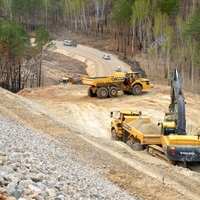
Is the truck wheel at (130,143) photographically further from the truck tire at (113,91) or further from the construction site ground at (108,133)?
the truck tire at (113,91)

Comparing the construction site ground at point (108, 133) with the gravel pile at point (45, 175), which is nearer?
the gravel pile at point (45, 175)

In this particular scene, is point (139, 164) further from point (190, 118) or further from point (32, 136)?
point (190, 118)

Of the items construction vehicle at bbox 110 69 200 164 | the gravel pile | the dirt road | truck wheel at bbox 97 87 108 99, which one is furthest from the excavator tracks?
the dirt road

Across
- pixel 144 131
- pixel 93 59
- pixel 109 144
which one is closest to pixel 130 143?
pixel 144 131

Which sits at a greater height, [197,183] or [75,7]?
[75,7]

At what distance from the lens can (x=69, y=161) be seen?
1248 cm

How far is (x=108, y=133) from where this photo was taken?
2375 centimetres

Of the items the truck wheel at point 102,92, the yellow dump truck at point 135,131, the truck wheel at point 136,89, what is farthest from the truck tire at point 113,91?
the yellow dump truck at point 135,131

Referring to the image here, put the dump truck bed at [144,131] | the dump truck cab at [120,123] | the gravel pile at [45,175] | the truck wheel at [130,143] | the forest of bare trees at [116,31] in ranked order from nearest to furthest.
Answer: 1. the gravel pile at [45,175]
2. the dump truck bed at [144,131]
3. the truck wheel at [130,143]
4. the dump truck cab at [120,123]
5. the forest of bare trees at [116,31]

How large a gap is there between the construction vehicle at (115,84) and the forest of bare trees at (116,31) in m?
11.7

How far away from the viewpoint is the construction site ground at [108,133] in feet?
40.1

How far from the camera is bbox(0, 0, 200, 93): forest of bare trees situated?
143 ft

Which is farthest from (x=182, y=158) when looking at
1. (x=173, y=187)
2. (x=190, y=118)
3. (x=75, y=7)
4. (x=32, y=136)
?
(x=75, y=7)

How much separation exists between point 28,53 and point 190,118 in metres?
23.9
